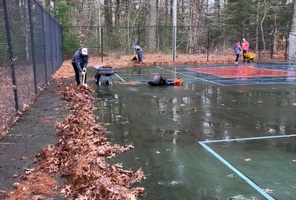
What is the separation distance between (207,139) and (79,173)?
2823 millimetres

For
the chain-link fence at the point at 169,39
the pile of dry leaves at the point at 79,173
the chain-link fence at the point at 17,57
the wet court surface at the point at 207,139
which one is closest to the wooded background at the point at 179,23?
the chain-link fence at the point at 169,39

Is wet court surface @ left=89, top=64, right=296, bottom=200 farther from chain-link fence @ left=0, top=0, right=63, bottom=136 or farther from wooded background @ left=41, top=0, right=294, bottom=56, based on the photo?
wooded background @ left=41, top=0, right=294, bottom=56

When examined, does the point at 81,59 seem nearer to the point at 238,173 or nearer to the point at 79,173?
the point at 79,173

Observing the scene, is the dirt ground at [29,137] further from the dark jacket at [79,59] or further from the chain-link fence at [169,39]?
the chain-link fence at [169,39]

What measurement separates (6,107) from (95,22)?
2788 centimetres

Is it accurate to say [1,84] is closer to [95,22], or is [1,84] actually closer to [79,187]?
Result: [79,187]

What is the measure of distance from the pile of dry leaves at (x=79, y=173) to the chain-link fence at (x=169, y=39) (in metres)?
20.4

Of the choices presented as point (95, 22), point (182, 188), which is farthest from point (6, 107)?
point (95, 22)

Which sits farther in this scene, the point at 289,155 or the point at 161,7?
the point at 161,7

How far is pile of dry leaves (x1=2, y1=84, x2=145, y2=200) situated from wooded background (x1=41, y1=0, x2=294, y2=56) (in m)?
20.6

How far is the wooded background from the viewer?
28.0 meters

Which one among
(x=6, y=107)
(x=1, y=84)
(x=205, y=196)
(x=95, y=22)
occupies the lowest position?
(x=205, y=196)

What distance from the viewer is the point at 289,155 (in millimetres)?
5211

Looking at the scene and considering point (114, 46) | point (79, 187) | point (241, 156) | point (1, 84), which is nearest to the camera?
point (79, 187)
